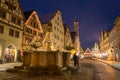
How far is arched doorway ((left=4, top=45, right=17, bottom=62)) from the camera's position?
31.6m

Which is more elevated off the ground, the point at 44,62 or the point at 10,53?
the point at 10,53

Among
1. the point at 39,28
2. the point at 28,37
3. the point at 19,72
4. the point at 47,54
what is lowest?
the point at 19,72

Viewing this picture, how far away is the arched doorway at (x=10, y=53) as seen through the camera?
31641mm

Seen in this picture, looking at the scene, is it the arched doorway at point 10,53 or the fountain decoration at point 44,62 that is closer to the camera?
the fountain decoration at point 44,62

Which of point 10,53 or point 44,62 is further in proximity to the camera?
point 10,53

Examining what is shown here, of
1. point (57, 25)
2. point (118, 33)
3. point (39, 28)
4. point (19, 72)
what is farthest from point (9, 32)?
point (118, 33)

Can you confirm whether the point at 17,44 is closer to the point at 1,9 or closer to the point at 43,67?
the point at 1,9

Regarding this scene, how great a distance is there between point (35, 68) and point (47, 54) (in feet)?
5.68

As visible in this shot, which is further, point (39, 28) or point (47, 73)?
point (39, 28)

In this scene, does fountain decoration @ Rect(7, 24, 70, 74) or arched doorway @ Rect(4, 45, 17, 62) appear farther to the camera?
arched doorway @ Rect(4, 45, 17, 62)

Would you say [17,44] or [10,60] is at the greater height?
[17,44]

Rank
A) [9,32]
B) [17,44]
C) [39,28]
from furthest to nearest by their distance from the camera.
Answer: [39,28] → [17,44] → [9,32]

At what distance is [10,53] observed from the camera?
32.8 meters

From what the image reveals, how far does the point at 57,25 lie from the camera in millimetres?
56375
